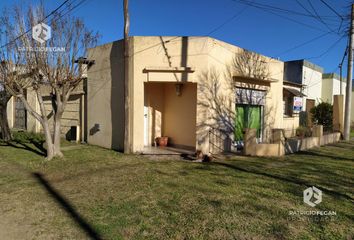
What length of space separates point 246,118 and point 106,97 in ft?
21.8

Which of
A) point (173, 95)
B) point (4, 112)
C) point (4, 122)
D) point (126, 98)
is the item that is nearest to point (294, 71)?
point (173, 95)

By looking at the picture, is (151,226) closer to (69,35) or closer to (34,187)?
(34,187)

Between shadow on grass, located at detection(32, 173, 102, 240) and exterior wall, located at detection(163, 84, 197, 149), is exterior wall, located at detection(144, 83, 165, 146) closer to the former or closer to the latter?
exterior wall, located at detection(163, 84, 197, 149)

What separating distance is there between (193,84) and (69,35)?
487 cm

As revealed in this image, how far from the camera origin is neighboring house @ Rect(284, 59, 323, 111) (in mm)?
20609

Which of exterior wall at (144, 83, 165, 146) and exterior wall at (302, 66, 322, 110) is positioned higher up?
exterior wall at (302, 66, 322, 110)

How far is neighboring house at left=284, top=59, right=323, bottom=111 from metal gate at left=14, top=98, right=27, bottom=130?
20.4 meters

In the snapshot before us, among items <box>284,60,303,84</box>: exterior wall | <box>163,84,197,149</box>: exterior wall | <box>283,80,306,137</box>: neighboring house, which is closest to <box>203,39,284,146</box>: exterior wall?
<box>163,84,197,149</box>: exterior wall

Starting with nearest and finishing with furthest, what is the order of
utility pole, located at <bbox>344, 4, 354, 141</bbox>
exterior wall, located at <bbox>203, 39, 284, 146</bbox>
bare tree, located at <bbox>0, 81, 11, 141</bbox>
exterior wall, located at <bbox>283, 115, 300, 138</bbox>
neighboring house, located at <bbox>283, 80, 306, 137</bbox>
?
exterior wall, located at <bbox>203, 39, 284, 146</bbox>
bare tree, located at <bbox>0, 81, 11, 141</bbox>
utility pole, located at <bbox>344, 4, 354, 141</bbox>
exterior wall, located at <bbox>283, 115, 300, 138</bbox>
neighboring house, located at <bbox>283, 80, 306, 137</bbox>

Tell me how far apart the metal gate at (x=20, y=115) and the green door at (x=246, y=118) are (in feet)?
48.7

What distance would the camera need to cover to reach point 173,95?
1142 centimetres

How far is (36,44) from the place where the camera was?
8.26m

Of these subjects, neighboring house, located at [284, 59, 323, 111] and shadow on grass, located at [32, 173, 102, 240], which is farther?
neighboring house, located at [284, 59, 323, 111]

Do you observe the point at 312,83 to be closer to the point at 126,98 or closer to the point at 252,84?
the point at 252,84
